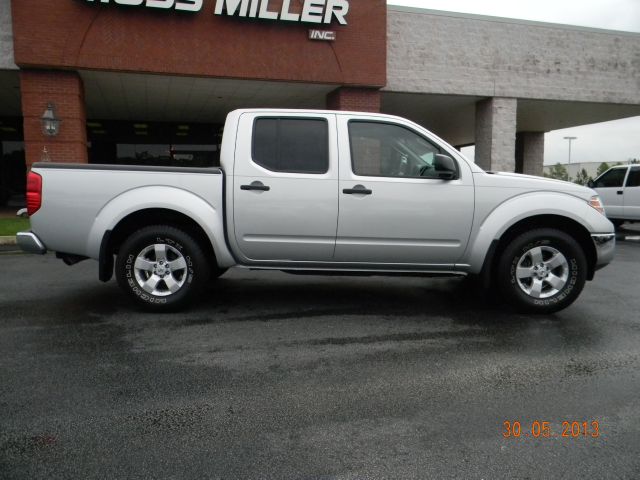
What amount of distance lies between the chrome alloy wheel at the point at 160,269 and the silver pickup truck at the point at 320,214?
1cm

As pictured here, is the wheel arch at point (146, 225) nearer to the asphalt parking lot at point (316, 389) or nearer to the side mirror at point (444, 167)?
the asphalt parking lot at point (316, 389)

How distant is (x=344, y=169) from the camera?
4793 millimetres

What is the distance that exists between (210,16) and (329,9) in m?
3.27

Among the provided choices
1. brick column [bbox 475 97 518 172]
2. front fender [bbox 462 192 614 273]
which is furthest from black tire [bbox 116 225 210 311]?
Result: brick column [bbox 475 97 518 172]

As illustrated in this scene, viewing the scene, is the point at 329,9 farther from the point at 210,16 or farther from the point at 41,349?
the point at 41,349

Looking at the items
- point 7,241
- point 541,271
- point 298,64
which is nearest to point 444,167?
point 541,271

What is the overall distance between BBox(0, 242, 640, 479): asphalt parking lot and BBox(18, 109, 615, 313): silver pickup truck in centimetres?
48

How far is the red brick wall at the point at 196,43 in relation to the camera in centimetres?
1245

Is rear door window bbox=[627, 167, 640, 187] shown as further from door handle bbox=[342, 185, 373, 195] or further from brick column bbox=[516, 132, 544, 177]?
door handle bbox=[342, 185, 373, 195]

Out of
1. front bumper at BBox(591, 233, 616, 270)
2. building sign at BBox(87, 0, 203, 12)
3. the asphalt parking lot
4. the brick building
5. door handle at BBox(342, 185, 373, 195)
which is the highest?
building sign at BBox(87, 0, 203, 12)

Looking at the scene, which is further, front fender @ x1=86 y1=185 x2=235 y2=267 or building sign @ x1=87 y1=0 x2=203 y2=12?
building sign @ x1=87 y1=0 x2=203 y2=12

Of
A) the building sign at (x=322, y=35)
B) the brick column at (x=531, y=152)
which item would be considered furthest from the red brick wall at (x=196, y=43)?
the brick column at (x=531, y=152)
